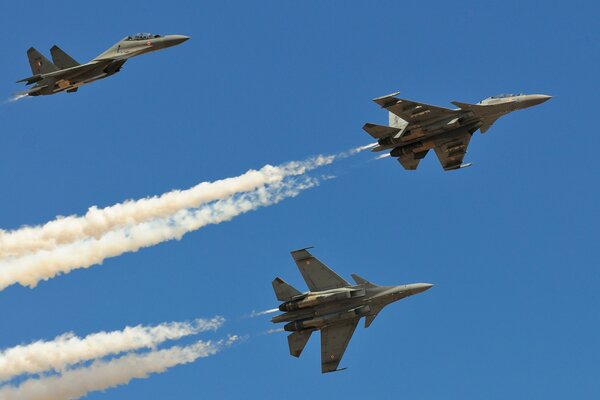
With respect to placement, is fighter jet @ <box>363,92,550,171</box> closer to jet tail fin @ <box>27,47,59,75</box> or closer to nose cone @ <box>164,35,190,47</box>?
nose cone @ <box>164,35,190,47</box>

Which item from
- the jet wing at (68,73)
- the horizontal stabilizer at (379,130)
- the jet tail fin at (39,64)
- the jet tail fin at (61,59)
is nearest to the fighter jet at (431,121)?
the horizontal stabilizer at (379,130)

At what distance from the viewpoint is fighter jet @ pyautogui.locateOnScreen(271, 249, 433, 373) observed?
45531mm

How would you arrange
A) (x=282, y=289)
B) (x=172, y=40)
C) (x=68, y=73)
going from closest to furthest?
(x=282, y=289), (x=68, y=73), (x=172, y=40)

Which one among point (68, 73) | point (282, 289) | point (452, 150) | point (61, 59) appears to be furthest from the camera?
point (452, 150)

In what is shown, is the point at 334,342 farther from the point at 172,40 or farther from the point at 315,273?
the point at 172,40

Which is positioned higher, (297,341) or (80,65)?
(80,65)

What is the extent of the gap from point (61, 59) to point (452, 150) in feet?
77.6

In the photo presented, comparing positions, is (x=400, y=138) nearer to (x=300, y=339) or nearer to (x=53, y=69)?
(x=300, y=339)

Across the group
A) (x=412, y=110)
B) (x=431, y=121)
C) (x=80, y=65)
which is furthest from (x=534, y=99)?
(x=80, y=65)

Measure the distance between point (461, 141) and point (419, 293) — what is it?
9650 millimetres

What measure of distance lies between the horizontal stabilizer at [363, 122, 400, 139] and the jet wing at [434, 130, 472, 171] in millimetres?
3239

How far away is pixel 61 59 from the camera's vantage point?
48.5 m

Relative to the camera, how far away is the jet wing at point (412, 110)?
151 ft

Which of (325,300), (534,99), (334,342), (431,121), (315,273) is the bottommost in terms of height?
(334,342)
